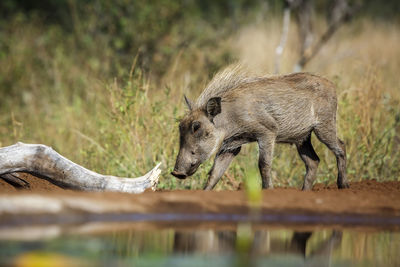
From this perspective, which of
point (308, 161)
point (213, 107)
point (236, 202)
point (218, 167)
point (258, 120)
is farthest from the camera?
point (308, 161)

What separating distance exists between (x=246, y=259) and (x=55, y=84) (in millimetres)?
8769

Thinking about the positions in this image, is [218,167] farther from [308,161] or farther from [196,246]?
[196,246]

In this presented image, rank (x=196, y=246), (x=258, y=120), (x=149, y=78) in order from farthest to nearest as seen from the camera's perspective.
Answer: (x=149, y=78), (x=258, y=120), (x=196, y=246)

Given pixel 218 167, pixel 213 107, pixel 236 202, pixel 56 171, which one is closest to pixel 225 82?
pixel 213 107

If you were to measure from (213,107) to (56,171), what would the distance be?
66.2 inches

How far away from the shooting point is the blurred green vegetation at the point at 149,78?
8539mm

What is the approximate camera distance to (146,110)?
28.6 feet

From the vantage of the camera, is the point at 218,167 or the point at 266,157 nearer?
the point at 266,157

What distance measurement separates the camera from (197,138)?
704 centimetres

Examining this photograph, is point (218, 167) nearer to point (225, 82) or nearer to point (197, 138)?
point (197, 138)

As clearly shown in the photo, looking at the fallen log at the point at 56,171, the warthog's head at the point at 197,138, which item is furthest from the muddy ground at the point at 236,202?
the warthog's head at the point at 197,138

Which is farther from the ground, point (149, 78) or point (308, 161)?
point (149, 78)

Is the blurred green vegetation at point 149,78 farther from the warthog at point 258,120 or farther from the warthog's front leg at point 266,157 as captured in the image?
the warthog's front leg at point 266,157

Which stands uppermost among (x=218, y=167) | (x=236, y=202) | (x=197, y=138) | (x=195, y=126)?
(x=195, y=126)
